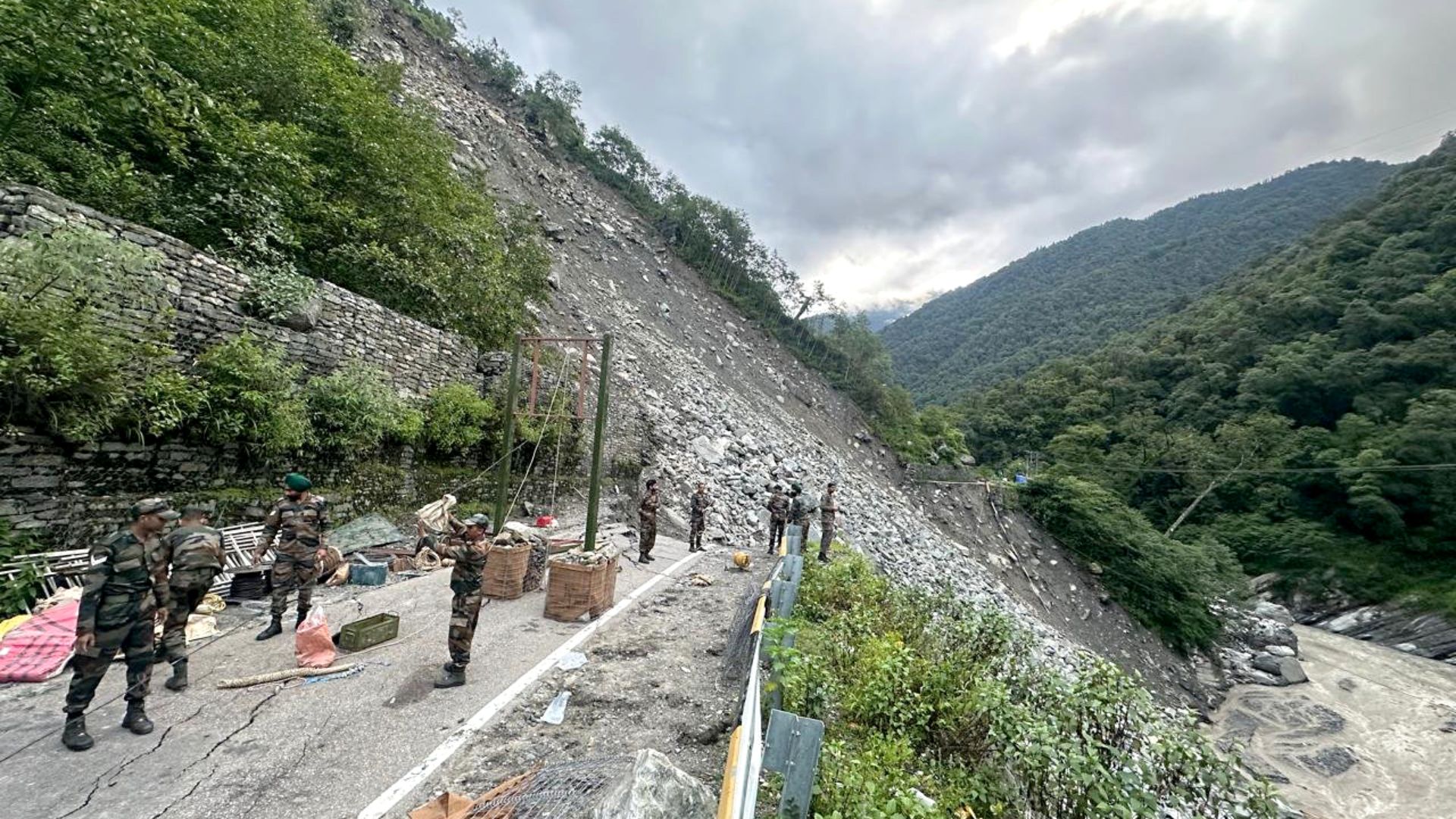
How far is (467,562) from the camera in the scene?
447 cm

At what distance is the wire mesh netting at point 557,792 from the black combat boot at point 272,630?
3.46 meters

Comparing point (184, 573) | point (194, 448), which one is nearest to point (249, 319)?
point (194, 448)

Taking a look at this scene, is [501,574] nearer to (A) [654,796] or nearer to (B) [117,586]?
(B) [117,586]

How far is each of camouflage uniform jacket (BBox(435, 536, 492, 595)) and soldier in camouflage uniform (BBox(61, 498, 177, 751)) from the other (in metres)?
1.73

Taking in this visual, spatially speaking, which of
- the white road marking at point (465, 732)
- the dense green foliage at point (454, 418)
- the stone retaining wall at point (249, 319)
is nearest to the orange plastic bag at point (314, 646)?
the white road marking at point (465, 732)

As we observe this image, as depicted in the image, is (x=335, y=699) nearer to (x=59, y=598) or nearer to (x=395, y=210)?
(x=59, y=598)

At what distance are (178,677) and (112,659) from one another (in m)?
0.70

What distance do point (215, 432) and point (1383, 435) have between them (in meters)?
48.3

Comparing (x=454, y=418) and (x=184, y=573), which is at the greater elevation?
(x=454, y=418)

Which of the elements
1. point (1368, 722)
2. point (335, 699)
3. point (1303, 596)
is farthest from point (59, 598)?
point (1303, 596)

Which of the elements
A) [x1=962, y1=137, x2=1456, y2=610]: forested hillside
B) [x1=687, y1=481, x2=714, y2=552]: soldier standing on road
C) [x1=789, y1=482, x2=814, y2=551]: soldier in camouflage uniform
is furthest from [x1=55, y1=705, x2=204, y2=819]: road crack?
[x1=962, y1=137, x2=1456, y2=610]: forested hillside

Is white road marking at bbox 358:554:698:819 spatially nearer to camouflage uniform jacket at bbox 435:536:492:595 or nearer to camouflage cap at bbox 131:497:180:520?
camouflage uniform jacket at bbox 435:536:492:595

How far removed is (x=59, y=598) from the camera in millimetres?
4449

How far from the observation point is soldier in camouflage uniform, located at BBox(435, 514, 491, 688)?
419cm
